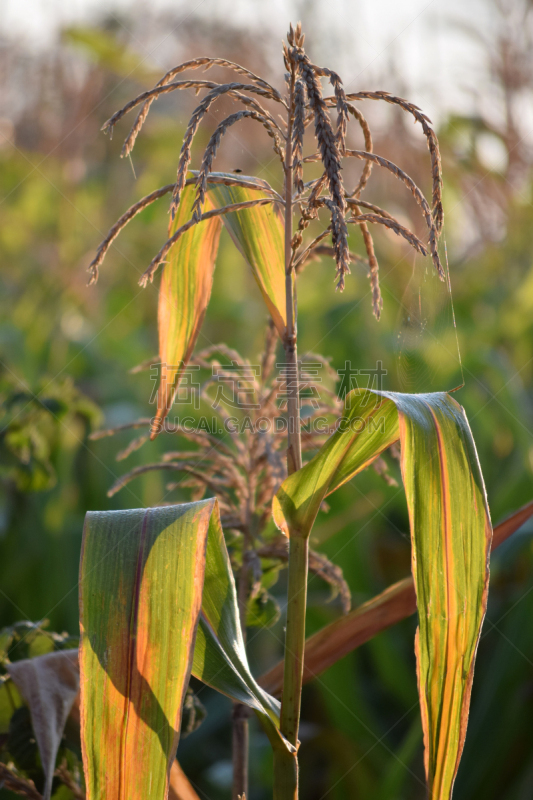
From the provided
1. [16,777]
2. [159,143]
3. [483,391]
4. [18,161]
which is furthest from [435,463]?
[18,161]

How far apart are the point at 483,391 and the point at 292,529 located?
147 centimetres

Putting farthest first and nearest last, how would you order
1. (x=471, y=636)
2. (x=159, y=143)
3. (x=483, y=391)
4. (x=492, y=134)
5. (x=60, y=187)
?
(x=159, y=143), (x=60, y=187), (x=492, y=134), (x=483, y=391), (x=471, y=636)

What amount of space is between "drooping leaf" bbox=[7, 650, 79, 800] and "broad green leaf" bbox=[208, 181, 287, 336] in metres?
0.38

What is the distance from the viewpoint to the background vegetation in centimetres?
109

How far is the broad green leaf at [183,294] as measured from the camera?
573 millimetres

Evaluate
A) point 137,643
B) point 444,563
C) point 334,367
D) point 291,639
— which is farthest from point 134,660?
point 334,367

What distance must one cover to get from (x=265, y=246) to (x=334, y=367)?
4.06 feet

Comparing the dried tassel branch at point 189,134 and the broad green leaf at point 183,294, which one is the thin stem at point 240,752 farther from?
the dried tassel branch at point 189,134

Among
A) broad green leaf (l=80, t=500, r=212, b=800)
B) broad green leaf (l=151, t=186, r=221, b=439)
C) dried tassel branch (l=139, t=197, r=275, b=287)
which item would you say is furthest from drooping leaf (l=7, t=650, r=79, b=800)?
dried tassel branch (l=139, t=197, r=275, b=287)

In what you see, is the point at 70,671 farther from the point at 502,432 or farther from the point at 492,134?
the point at 492,134

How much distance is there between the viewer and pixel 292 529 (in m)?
0.46

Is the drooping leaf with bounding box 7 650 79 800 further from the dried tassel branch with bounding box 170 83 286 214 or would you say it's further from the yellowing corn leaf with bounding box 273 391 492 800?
the dried tassel branch with bounding box 170 83 286 214

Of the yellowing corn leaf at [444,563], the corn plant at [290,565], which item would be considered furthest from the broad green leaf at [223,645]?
the yellowing corn leaf at [444,563]

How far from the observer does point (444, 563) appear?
0.43 meters
